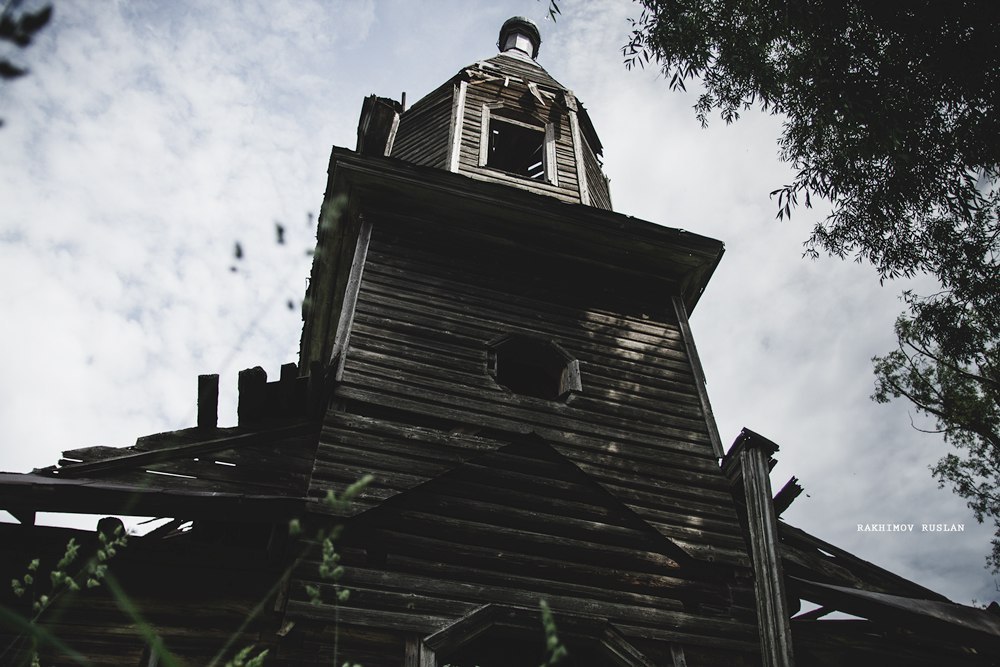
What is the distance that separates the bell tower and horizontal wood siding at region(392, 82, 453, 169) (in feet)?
1.70

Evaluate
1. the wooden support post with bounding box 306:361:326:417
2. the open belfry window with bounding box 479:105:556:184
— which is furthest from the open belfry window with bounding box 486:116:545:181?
the wooden support post with bounding box 306:361:326:417

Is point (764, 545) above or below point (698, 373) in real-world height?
below

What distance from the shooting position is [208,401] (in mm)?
5340

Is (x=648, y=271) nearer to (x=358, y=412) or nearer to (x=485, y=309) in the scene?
(x=485, y=309)

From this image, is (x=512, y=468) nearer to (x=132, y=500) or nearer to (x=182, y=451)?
(x=182, y=451)

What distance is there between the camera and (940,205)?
783 cm

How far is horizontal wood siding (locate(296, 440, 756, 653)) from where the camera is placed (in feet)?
16.2

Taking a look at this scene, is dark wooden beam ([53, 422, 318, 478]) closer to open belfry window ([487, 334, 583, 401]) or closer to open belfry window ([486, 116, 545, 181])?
open belfry window ([487, 334, 583, 401])

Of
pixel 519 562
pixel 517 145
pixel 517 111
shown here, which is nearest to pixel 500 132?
pixel 517 145

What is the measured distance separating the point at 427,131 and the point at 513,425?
22.5ft

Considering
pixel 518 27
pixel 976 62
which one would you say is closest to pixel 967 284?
pixel 976 62

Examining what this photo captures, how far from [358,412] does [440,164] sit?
540 cm

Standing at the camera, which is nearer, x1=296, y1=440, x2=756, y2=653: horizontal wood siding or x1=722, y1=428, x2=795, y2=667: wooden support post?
x1=296, y1=440, x2=756, y2=653: horizontal wood siding

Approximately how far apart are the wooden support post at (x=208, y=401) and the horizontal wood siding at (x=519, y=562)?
112 cm
